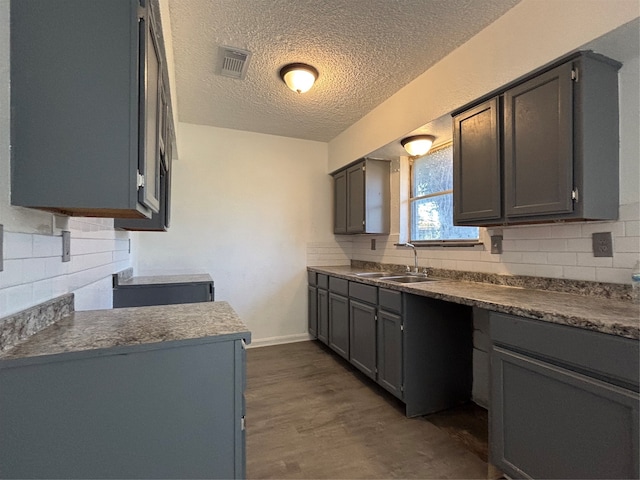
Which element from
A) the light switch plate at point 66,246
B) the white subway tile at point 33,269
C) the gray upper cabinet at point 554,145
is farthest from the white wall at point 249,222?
the gray upper cabinet at point 554,145

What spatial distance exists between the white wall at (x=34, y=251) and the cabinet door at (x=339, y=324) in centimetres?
204

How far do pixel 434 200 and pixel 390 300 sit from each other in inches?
47.9

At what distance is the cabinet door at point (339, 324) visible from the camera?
10.2 ft

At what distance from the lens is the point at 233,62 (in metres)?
2.39

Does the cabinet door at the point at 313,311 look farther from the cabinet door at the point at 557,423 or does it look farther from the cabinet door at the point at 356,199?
the cabinet door at the point at 557,423

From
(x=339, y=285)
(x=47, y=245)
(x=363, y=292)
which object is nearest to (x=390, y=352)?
(x=363, y=292)

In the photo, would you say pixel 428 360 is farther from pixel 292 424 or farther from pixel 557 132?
pixel 557 132

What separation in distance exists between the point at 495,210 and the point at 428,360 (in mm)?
1162

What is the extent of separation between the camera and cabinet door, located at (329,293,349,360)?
3104 mm

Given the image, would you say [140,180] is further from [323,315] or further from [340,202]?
[340,202]

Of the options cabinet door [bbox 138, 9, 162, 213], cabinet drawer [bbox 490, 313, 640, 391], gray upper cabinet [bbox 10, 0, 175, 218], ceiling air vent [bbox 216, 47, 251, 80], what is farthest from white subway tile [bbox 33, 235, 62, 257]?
cabinet drawer [bbox 490, 313, 640, 391]

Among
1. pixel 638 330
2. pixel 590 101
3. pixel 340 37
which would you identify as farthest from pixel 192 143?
pixel 638 330

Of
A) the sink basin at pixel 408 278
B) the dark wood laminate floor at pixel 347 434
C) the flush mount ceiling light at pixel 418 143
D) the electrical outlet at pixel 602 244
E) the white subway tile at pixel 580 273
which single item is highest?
the flush mount ceiling light at pixel 418 143

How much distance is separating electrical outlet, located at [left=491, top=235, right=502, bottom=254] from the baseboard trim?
99.5 inches
